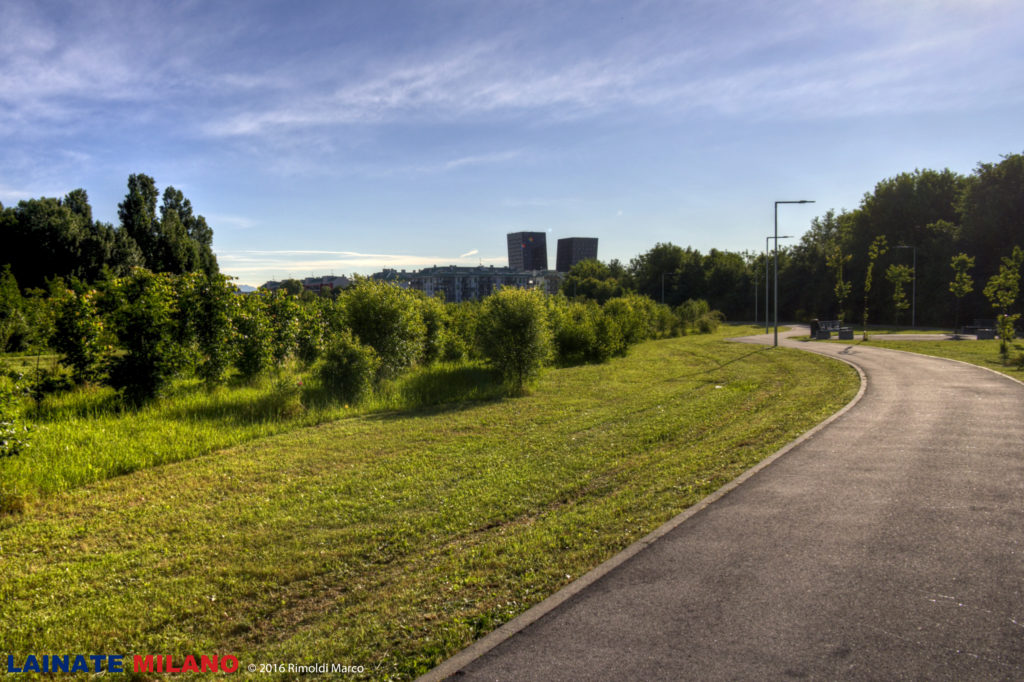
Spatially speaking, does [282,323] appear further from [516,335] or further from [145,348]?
[516,335]

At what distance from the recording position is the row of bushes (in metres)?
11.3

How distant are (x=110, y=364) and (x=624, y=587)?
460 inches

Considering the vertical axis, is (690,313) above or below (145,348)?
above

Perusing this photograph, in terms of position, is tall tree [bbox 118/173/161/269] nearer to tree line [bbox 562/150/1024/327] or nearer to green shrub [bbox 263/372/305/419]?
green shrub [bbox 263/372/305/419]

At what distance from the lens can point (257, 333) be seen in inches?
556

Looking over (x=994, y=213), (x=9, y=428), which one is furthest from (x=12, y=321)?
(x=994, y=213)

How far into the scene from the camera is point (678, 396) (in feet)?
47.6

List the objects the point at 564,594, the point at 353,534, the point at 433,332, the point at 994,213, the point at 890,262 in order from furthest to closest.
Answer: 1. the point at 890,262
2. the point at 994,213
3. the point at 433,332
4. the point at 353,534
5. the point at 564,594

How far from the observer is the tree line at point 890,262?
43188 mm

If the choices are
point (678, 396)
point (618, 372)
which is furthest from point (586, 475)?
point (618, 372)

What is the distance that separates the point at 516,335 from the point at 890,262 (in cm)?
5414

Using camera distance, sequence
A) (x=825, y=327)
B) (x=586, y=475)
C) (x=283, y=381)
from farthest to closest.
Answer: (x=825, y=327), (x=283, y=381), (x=586, y=475)

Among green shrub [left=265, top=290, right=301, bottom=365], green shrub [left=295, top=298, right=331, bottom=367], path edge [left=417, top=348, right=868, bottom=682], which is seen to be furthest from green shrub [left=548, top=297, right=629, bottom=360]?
path edge [left=417, top=348, right=868, bottom=682]

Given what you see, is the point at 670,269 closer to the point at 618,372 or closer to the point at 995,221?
the point at 995,221
